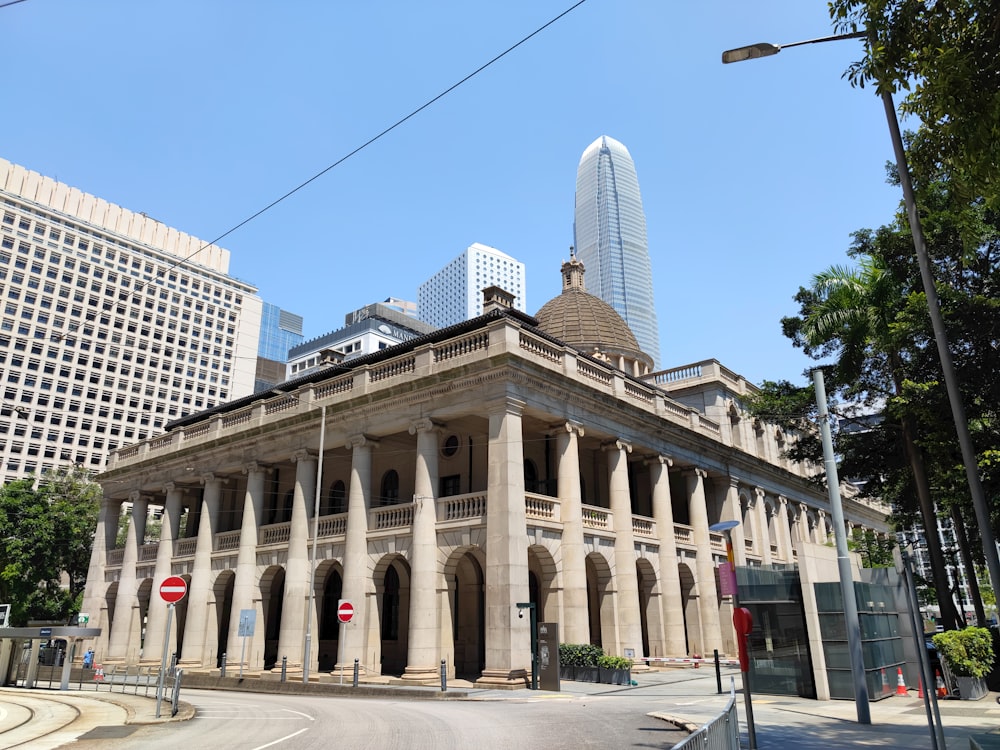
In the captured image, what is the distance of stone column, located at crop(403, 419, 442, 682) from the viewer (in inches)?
987

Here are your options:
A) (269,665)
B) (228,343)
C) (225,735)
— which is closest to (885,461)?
(225,735)

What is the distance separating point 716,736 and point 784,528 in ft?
134

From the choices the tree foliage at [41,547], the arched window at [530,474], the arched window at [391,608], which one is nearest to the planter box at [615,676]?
the arched window at [530,474]

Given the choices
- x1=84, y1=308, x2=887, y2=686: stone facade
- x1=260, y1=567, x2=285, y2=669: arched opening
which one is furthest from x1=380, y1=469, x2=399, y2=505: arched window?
x1=260, y1=567, x2=285, y2=669: arched opening

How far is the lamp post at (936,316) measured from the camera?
9133mm

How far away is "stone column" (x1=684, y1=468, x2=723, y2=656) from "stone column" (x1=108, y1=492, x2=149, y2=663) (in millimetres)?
29493

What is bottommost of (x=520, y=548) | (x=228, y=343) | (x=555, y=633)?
(x=555, y=633)

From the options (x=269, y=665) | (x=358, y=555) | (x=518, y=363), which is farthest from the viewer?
(x=269, y=665)

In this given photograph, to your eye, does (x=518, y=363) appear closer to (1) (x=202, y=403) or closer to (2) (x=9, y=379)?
(2) (x=9, y=379)

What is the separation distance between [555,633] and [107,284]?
113378 millimetres

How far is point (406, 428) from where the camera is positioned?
29.7 metres

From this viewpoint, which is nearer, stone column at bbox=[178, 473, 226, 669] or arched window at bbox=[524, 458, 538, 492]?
arched window at bbox=[524, 458, 538, 492]

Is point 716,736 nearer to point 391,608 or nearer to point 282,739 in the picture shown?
point 282,739

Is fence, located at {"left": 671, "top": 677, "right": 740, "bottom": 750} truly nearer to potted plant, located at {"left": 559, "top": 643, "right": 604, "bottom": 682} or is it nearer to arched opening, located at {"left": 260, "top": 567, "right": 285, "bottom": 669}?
potted plant, located at {"left": 559, "top": 643, "right": 604, "bottom": 682}
